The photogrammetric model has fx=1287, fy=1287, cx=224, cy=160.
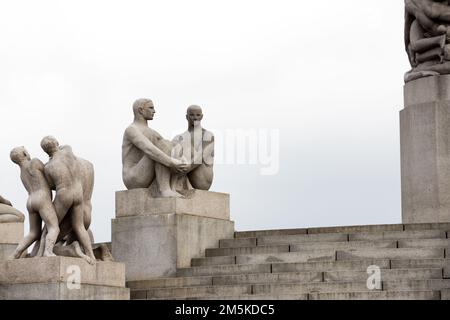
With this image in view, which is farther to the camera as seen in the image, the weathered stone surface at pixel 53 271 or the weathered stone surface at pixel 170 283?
the weathered stone surface at pixel 170 283

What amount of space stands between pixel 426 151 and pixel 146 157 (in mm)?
6056

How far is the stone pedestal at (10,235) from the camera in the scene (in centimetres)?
2625

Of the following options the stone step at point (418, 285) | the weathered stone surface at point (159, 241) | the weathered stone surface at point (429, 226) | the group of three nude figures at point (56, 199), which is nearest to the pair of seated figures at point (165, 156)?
the weathered stone surface at point (159, 241)

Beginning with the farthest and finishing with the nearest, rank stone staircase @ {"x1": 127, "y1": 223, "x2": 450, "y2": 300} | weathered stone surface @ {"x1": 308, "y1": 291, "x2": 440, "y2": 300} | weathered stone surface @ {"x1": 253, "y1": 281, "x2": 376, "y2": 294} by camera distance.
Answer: weathered stone surface @ {"x1": 253, "y1": 281, "x2": 376, "y2": 294} → stone staircase @ {"x1": 127, "y1": 223, "x2": 450, "y2": 300} → weathered stone surface @ {"x1": 308, "y1": 291, "x2": 440, "y2": 300}

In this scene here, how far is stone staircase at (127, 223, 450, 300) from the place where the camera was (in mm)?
19078

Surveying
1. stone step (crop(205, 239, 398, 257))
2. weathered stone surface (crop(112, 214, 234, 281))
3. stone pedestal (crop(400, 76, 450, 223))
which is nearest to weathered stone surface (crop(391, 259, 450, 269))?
stone step (crop(205, 239, 398, 257))

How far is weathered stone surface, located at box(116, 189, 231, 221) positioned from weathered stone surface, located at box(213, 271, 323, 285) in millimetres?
2253

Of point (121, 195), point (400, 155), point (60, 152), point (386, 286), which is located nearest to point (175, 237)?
point (121, 195)

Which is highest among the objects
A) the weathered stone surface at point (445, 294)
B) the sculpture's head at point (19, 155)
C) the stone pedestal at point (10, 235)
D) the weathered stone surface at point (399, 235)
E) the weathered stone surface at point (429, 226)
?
A: the sculpture's head at point (19, 155)

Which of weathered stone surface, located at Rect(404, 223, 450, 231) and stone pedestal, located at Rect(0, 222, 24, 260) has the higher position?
stone pedestal, located at Rect(0, 222, 24, 260)

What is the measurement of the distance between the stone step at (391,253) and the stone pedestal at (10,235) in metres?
8.37

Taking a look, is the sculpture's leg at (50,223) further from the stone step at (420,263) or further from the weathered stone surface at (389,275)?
the stone step at (420,263)

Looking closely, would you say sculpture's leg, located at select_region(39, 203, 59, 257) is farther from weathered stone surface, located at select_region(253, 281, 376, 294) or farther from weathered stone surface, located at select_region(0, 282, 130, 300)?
weathered stone surface, located at select_region(253, 281, 376, 294)
